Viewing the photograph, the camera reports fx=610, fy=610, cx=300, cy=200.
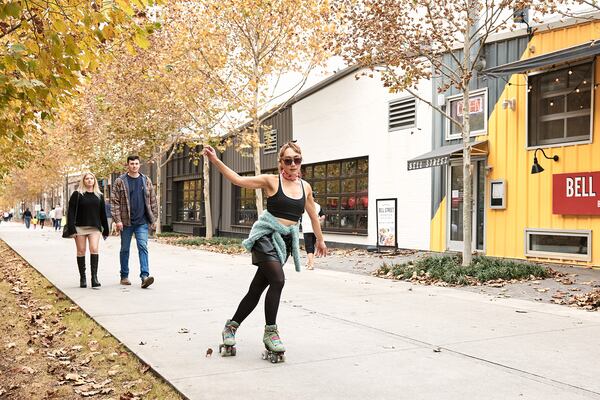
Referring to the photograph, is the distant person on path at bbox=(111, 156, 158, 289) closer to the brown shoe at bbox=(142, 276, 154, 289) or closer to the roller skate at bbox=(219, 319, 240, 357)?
the brown shoe at bbox=(142, 276, 154, 289)

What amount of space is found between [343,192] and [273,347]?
15.0m

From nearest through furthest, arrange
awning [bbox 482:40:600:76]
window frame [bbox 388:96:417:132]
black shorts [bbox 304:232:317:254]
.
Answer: awning [bbox 482:40:600:76], black shorts [bbox 304:232:317:254], window frame [bbox 388:96:417:132]

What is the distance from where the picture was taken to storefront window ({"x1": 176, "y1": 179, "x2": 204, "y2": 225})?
3092 centimetres

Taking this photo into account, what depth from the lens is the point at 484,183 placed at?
47.0 ft

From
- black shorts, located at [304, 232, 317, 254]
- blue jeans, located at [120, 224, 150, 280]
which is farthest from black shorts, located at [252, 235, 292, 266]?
black shorts, located at [304, 232, 317, 254]

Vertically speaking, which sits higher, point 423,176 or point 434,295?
point 423,176

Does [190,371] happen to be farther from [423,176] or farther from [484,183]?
[423,176]

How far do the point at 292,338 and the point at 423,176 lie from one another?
11.0 m

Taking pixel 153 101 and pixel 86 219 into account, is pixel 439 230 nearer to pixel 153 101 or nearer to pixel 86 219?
pixel 86 219

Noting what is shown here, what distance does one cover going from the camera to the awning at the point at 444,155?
1382 centimetres

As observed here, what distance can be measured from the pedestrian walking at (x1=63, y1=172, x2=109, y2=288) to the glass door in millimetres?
8730

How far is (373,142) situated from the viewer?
18.2m

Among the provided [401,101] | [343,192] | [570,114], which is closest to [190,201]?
[343,192]

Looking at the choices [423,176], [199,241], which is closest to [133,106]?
[199,241]
